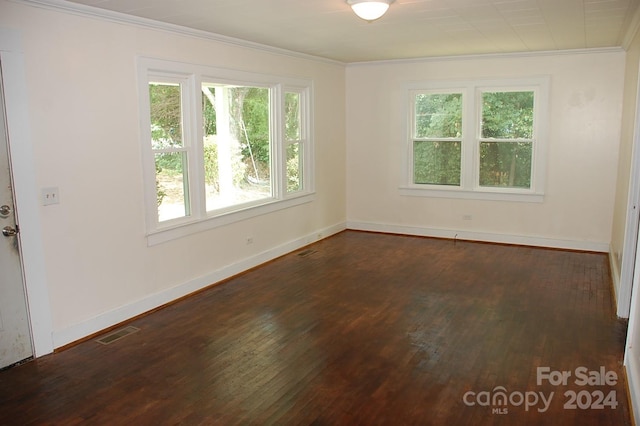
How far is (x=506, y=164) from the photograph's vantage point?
259 inches

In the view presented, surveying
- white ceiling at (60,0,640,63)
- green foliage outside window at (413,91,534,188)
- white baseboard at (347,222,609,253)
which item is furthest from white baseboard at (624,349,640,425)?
green foliage outside window at (413,91,534,188)

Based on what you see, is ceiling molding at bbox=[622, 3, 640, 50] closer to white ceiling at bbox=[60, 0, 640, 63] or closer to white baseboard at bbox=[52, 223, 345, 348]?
white ceiling at bbox=[60, 0, 640, 63]

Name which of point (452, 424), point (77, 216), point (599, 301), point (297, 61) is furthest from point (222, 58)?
point (599, 301)

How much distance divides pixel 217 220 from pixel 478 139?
3.72 m

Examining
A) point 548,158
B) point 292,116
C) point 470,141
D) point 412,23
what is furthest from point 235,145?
point 548,158

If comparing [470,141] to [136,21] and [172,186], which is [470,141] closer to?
[172,186]

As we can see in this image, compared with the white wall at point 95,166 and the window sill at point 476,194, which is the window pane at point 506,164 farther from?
the white wall at point 95,166

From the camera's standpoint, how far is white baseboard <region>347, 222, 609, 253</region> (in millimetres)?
6215

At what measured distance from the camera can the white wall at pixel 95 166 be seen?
11.3ft

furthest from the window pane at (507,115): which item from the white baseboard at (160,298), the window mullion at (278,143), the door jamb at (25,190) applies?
the door jamb at (25,190)

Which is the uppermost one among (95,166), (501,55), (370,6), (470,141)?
(501,55)

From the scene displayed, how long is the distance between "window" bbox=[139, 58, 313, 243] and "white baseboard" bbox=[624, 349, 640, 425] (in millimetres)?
3646

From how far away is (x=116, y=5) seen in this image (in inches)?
139

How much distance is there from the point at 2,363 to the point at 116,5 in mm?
2587
